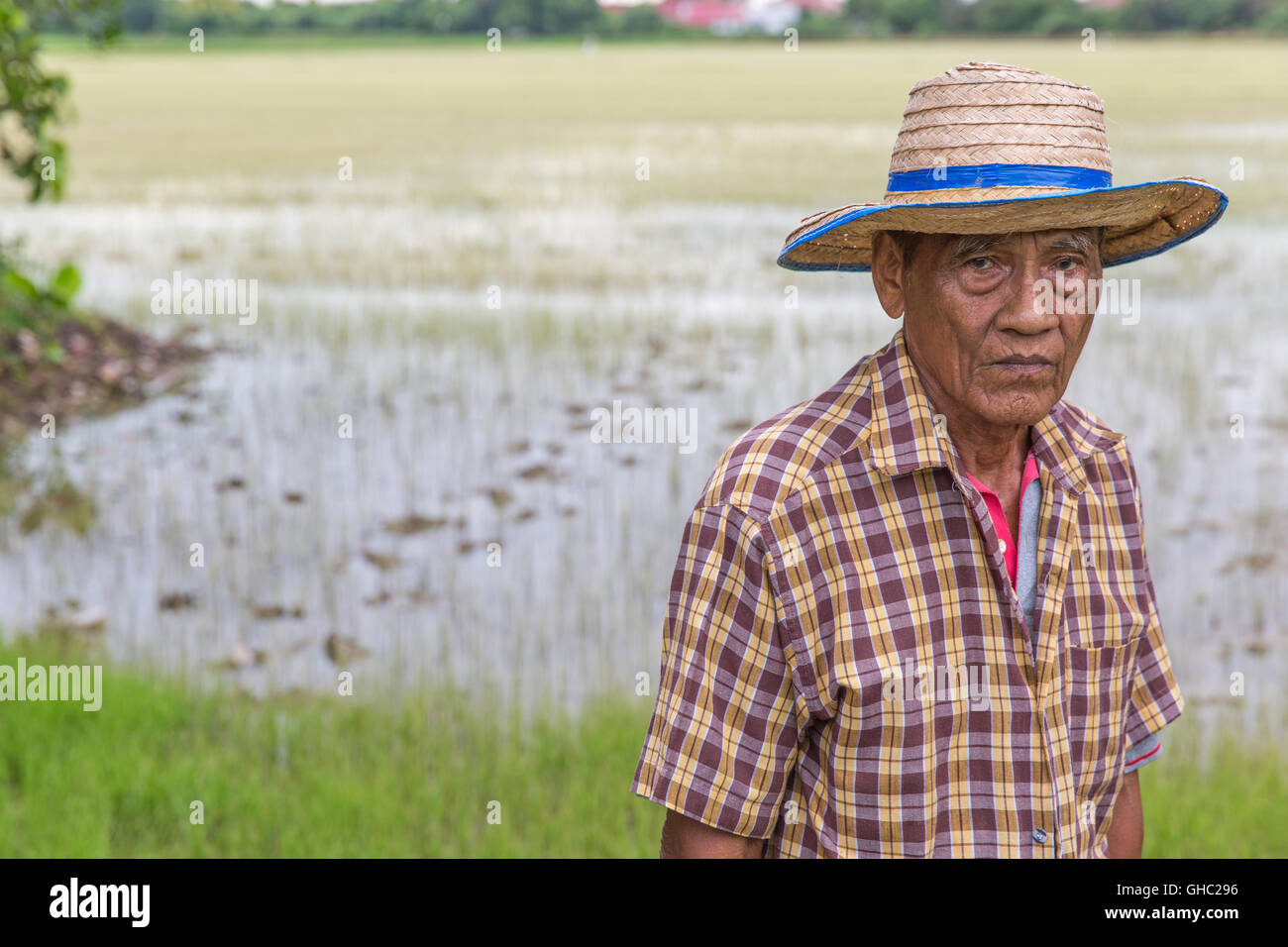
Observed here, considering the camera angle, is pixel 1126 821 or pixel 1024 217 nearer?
pixel 1024 217

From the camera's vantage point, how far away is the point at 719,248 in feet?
40.1

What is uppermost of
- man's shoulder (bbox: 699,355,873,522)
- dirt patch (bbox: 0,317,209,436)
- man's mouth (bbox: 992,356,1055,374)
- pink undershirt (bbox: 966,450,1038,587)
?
dirt patch (bbox: 0,317,209,436)

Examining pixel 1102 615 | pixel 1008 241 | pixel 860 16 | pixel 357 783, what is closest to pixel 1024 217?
pixel 1008 241

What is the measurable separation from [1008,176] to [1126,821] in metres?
1.04

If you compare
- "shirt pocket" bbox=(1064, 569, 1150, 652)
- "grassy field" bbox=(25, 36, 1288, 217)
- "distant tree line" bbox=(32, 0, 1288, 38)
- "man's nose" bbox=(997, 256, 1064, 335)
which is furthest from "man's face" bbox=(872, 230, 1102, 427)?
"distant tree line" bbox=(32, 0, 1288, 38)

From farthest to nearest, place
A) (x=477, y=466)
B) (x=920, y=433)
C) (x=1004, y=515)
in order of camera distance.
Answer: (x=477, y=466), (x=1004, y=515), (x=920, y=433)

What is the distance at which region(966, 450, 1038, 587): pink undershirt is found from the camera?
6.66 feet

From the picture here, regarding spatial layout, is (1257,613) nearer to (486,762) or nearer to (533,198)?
(486,762)

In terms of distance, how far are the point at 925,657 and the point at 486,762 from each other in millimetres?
2845

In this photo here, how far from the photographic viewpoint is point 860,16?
28438 millimetres

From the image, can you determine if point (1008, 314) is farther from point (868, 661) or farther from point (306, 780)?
point (306, 780)

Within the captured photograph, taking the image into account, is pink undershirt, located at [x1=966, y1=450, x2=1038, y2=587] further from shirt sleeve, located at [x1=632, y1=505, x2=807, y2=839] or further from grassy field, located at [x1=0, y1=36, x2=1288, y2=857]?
grassy field, located at [x1=0, y1=36, x2=1288, y2=857]

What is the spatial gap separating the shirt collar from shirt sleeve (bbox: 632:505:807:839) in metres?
0.24
